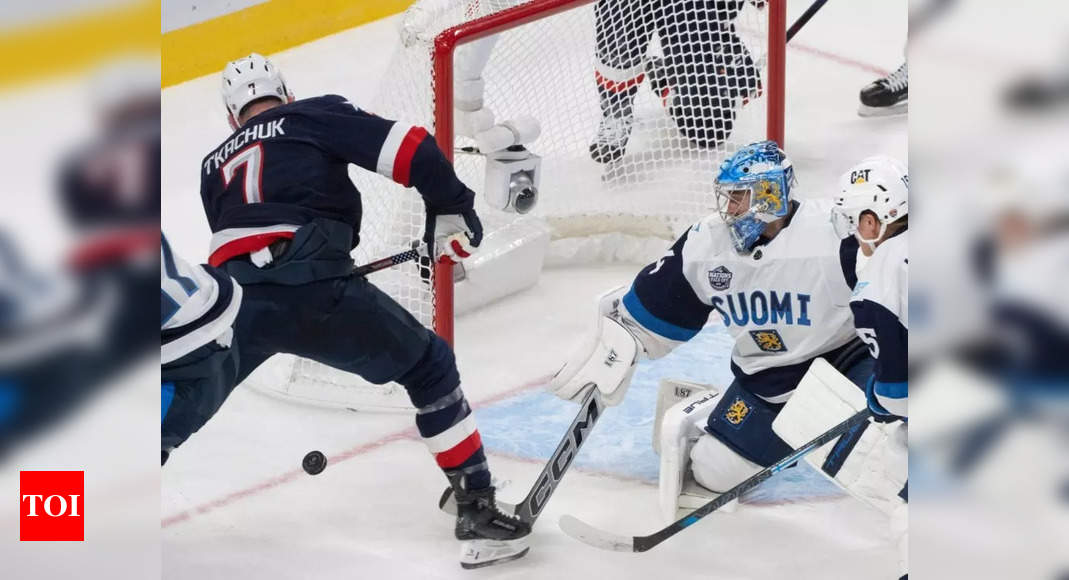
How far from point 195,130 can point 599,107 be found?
161cm

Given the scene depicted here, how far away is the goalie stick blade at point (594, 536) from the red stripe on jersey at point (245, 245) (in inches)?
29.4

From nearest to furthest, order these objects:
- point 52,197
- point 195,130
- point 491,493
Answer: point 52,197
point 491,493
point 195,130

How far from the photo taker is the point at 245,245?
2.48 meters

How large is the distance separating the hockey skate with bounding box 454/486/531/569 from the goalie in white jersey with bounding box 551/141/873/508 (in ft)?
0.90

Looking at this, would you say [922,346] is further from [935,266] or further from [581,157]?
[581,157]

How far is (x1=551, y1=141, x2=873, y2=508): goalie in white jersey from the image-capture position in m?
2.50

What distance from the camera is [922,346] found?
764mm

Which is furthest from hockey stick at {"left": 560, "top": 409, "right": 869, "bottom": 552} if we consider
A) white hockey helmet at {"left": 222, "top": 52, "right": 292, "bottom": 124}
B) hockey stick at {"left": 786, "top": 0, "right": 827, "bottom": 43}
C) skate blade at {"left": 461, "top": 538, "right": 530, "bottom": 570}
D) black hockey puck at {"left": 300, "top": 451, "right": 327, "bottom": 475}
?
hockey stick at {"left": 786, "top": 0, "right": 827, "bottom": 43}

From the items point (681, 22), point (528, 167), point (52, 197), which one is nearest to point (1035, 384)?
point (52, 197)

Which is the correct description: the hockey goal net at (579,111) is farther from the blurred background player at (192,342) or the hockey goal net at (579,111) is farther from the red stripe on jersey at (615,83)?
the blurred background player at (192,342)

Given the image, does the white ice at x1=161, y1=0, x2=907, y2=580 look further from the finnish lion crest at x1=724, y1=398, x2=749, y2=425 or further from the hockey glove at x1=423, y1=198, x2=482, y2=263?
the hockey glove at x1=423, y1=198, x2=482, y2=263

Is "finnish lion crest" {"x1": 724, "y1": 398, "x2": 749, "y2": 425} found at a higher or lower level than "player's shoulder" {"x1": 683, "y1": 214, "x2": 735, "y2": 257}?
lower

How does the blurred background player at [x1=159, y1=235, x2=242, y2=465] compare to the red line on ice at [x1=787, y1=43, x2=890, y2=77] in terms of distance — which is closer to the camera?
the blurred background player at [x1=159, y1=235, x2=242, y2=465]

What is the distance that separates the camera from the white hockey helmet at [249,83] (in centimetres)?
268
